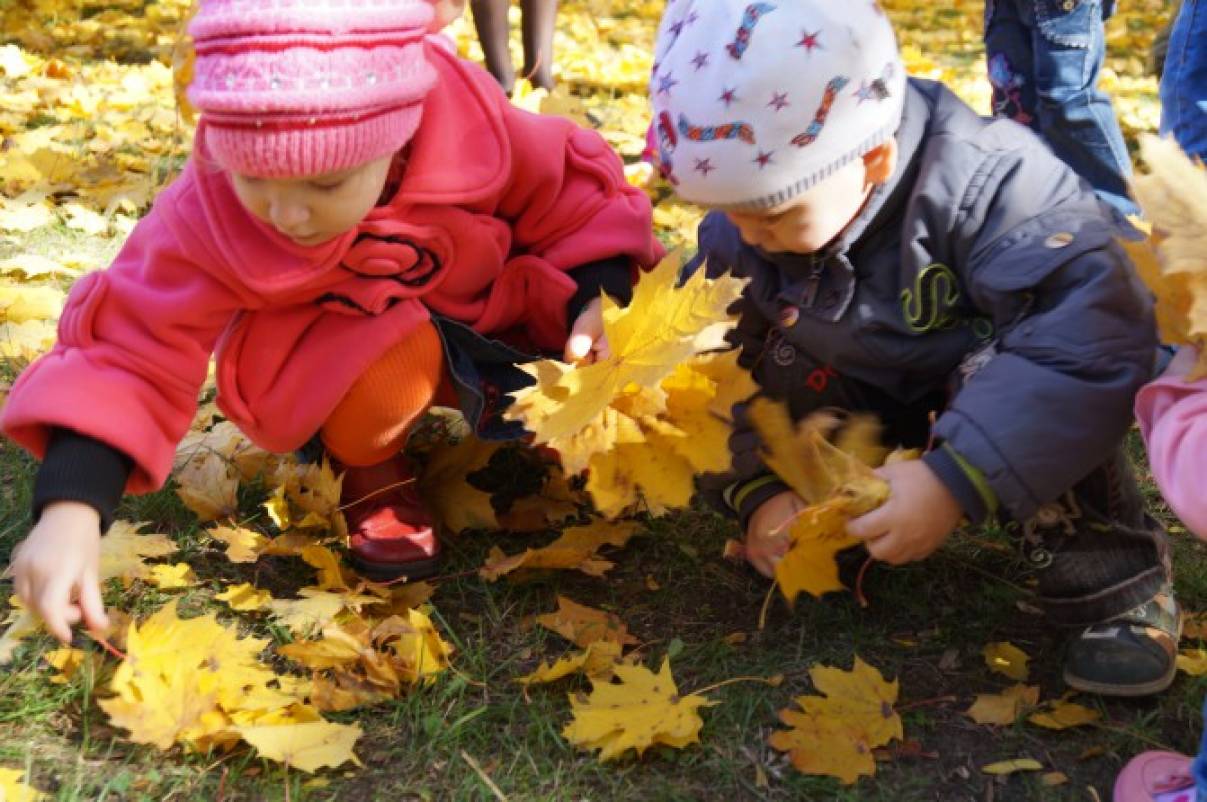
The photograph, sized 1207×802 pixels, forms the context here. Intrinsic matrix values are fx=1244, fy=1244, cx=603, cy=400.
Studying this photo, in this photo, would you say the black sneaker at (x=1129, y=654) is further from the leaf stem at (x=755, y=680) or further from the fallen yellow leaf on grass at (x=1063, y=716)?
the leaf stem at (x=755, y=680)

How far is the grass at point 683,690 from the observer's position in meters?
1.48

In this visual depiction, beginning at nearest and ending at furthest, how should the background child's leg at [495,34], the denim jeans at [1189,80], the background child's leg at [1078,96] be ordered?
the denim jeans at [1189,80]
the background child's leg at [1078,96]
the background child's leg at [495,34]

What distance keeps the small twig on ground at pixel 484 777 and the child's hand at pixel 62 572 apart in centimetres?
46

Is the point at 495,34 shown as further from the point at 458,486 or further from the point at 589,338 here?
the point at 589,338

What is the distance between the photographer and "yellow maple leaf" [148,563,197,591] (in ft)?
6.03

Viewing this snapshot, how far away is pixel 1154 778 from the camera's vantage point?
54.1 inches

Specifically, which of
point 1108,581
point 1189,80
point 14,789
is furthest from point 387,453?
point 1189,80


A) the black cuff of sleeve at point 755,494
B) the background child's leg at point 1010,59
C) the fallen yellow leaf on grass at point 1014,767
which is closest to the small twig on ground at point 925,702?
the fallen yellow leaf on grass at point 1014,767

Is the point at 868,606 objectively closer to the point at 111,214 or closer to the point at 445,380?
the point at 445,380

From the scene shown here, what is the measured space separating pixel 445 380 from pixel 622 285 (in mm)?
322

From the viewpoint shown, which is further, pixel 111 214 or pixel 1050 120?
pixel 111 214

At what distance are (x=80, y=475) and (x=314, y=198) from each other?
0.47 metres

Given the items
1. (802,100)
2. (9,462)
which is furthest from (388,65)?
(9,462)

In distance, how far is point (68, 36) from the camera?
5.33m
